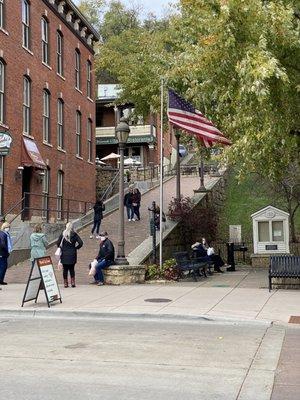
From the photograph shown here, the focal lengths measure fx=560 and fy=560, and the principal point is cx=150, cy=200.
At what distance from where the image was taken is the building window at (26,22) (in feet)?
84.4

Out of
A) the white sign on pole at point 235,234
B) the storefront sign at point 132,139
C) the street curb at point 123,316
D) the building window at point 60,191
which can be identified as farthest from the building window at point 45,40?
the storefront sign at point 132,139

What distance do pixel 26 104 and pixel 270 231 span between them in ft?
40.6

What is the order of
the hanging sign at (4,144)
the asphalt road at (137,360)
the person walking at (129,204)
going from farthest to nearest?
the person walking at (129,204) → the hanging sign at (4,144) → the asphalt road at (137,360)

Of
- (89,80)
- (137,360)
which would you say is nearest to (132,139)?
(89,80)

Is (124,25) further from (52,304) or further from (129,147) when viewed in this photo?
(52,304)

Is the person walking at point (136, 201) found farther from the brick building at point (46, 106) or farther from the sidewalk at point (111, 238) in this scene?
the brick building at point (46, 106)

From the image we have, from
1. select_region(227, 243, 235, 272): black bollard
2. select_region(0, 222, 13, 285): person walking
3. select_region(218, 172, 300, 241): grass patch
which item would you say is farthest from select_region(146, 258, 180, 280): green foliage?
select_region(218, 172, 300, 241): grass patch

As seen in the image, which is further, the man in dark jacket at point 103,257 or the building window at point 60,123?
the building window at point 60,123

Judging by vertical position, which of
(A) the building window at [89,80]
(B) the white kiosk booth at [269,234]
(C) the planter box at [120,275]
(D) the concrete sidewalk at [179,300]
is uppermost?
(A) the building window at [89,80]

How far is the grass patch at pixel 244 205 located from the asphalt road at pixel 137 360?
1761cm

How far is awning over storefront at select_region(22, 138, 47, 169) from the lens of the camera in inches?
963

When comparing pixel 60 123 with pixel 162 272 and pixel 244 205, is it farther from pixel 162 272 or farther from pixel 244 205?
pixel 162 272

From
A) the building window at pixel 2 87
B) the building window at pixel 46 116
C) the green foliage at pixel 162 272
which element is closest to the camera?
the green foliage at pixel 162 272

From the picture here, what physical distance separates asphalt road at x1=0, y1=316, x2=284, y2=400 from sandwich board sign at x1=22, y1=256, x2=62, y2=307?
1.42 metres
